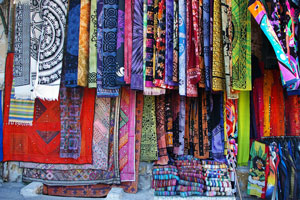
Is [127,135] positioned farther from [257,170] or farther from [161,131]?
[257,170]

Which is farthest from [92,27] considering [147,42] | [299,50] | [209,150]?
[299,50]

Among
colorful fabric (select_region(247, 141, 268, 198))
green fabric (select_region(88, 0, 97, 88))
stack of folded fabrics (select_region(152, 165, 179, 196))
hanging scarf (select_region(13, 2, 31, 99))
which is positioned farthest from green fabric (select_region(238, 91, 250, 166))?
hanging scarf (select_region(13, 2, 31, 99))

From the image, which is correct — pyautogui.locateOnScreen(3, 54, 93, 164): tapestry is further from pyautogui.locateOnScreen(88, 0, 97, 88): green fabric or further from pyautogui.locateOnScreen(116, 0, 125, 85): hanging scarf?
pyautogui.locateOnScreen(116, 0, 125, 85): hanging scarf

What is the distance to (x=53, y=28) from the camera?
2.48 meters

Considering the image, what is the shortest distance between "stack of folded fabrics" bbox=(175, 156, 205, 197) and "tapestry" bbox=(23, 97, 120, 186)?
66cm

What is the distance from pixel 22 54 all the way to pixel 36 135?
883 millimetres

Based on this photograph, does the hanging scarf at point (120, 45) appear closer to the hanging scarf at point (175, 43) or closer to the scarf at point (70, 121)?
the hanging scarf at point (175, 43)

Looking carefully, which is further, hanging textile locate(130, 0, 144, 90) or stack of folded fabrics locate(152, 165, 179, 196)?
stack of folded fabrics locate(152, 165, 179, 196)

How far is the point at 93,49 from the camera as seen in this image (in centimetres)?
244

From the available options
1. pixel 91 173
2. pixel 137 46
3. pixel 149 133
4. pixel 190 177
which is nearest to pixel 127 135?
pixel 149 133

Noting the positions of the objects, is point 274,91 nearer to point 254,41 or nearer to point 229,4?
point 254,41

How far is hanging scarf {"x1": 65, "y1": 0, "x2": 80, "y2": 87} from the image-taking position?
8.06ft

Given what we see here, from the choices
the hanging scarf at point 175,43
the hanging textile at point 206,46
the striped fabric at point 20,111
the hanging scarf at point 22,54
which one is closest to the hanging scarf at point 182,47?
the hanging scarf at point 175,43

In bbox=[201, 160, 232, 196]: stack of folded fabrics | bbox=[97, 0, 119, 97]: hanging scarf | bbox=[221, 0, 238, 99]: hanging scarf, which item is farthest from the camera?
bbox=[201, 160, 232, 196]: stack of folded fabrics
